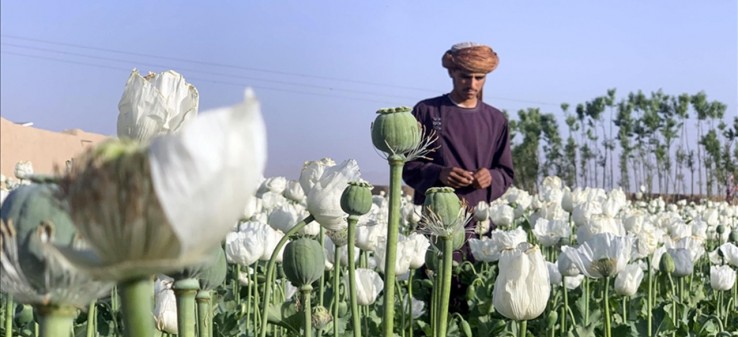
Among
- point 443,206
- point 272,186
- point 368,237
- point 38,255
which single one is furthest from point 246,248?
point 272,186

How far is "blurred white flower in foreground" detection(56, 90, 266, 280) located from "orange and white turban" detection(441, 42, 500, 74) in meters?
3.85

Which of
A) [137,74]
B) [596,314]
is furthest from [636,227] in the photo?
[137,74]

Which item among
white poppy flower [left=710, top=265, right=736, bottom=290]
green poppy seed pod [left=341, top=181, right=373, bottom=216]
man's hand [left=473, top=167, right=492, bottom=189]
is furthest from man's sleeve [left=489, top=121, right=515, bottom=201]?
green poppy seed pod [left=341, top=181, right=373, bottom=216]

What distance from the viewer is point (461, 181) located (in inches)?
139

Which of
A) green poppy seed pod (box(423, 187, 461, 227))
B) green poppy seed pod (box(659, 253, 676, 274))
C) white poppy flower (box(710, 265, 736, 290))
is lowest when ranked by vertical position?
white poppy flower (box(710, 265, 736, 290))

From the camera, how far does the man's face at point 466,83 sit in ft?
14.3

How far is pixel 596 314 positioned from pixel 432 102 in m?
1.53

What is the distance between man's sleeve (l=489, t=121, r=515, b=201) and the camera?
4.23 m

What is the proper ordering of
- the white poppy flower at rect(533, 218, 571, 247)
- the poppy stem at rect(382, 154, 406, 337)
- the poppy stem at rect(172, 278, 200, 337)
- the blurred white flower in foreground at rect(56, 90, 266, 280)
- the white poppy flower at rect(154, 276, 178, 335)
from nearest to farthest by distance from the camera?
1. the blurred white flower in foreground at rect(56, 90, 266, 280)
2. the poppy stem at rect(172, 278, 200, 337)
3. the poppy stem at rect(382, 154, 406, 337)
4. the white poppy flower at rect(154, 276, 178, 335)
5. the white poppy flower at rect(533, 218, 571, 247)

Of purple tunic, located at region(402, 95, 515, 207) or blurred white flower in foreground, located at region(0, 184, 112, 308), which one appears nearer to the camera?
blurred white flower in foreground, located at region(0, 184, 112, 308)

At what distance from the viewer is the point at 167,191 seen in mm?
429

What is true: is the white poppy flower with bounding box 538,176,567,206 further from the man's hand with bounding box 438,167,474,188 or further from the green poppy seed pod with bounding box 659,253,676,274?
the green poppy seed pod with bounding box 659,253,676,274

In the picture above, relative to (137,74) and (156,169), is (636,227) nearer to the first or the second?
(137,74)

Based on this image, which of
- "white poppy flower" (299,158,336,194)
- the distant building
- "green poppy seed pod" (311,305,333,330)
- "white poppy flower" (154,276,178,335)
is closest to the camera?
"white poppy flower" (154,276,178,335)
